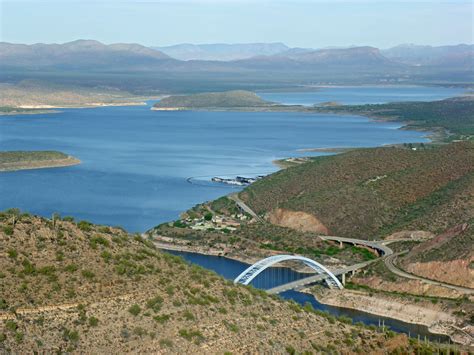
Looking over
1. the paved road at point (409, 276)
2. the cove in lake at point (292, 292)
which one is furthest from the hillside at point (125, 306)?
the paved road at point (409, 276)

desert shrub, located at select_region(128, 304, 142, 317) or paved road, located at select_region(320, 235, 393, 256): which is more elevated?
desert shrub, located at select_region(128, 304, 142, 317)

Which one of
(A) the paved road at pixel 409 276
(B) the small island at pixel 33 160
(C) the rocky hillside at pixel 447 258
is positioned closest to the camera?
(A) the paved road at pixel 409 276

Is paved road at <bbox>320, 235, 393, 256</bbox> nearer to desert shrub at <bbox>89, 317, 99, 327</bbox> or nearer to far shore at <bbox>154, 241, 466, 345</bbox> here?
far shore at <bbox>154, 241, 466, 345</bbox>

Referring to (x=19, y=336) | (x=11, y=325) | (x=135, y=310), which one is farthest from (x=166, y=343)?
(x=11, y=325)

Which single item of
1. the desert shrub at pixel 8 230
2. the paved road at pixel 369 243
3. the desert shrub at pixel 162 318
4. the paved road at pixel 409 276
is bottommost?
the paved road at pixel 369 243

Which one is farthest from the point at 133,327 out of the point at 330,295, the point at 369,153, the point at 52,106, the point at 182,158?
the point at 52,106

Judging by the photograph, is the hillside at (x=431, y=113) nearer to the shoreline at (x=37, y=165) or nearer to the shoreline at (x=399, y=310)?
the shoreline at (x=37, y=165)

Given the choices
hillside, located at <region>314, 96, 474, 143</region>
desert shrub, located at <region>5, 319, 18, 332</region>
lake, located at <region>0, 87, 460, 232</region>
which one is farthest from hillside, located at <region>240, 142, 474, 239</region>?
hillside, located at <region>314, 96, 474, 143</region>
